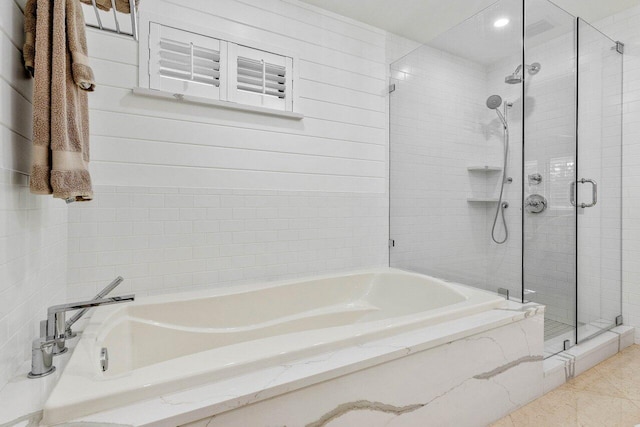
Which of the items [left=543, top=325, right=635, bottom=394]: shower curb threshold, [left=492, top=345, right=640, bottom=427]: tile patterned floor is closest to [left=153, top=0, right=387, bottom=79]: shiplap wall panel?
[left=543, top=325, right=635, bottom=394]: shower curb threshold

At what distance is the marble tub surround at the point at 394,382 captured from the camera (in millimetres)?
945

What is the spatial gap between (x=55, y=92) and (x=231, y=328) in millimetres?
1442

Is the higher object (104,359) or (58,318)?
(58,318)

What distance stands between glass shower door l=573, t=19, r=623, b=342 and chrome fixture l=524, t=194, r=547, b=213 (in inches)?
14.4

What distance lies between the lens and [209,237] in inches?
82.4

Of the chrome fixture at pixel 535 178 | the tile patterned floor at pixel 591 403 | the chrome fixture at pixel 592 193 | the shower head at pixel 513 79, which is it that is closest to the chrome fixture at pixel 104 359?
the tile patterned floor at pixel 591 403

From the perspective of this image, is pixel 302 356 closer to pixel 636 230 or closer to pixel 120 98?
pixel 120 98

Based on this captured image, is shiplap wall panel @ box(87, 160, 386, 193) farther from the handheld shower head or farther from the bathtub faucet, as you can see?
the handheld shower head

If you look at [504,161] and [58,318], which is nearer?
[58,318]

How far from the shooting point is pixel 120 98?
1.87m

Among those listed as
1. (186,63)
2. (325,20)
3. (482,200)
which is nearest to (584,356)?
(482,200)

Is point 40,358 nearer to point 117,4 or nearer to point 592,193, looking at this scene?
point 117,4

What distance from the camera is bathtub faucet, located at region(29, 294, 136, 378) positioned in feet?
3.44

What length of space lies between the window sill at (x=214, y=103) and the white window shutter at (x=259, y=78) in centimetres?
4
